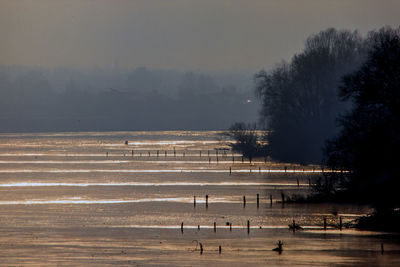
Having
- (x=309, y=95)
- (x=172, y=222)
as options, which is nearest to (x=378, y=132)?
(x=172, y=222)

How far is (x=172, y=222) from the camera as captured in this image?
5972 cm

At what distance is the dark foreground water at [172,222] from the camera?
1791 inches

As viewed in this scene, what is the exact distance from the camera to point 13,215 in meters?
64.5

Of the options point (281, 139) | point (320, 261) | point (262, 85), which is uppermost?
point (262, 85)

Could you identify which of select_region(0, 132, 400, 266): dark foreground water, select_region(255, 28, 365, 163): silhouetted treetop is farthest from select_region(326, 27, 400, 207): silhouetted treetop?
select_region(255, 28, 365, 163): silhouetted treetop

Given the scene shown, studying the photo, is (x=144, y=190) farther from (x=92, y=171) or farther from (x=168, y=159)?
(x=168, y=159)

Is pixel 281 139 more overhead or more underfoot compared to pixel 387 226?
more overhead

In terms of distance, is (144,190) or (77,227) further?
(144,190)

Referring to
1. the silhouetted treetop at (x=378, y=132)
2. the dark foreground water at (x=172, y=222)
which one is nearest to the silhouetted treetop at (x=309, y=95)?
the dark foreground water at (x=172, y=222)

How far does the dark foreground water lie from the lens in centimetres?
4550

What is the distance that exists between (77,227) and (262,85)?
74.4 m

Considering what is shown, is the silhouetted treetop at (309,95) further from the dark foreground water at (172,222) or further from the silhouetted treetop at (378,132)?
the silhouetted treetop at (378,132)

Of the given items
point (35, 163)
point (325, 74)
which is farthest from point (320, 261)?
point (35, 163)

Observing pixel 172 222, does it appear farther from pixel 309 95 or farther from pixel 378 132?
pixel 309 95
